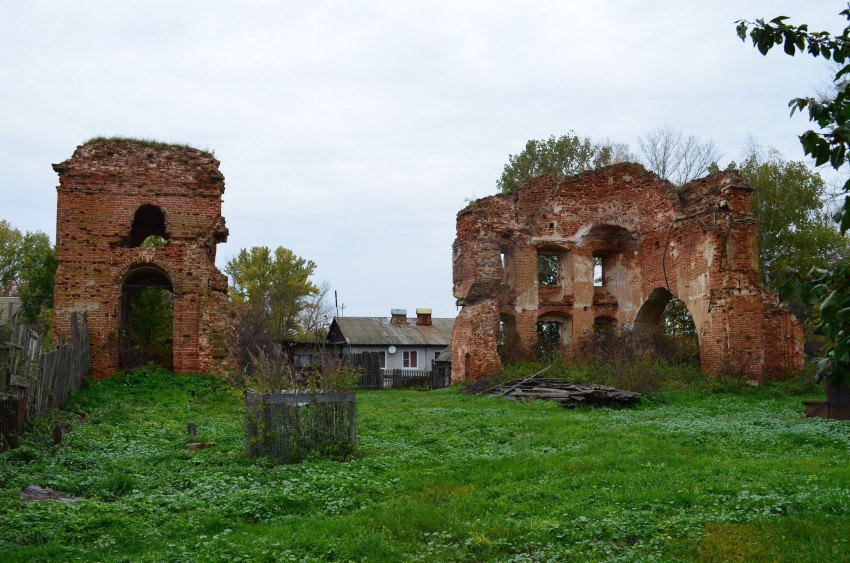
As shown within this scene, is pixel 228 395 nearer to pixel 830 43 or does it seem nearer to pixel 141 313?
pixel 141 313

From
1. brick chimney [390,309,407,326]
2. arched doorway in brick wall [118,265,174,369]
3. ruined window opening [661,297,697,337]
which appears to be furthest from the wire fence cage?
brick chimney [390,309,407,326]

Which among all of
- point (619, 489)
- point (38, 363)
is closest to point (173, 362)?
point (38, 363)

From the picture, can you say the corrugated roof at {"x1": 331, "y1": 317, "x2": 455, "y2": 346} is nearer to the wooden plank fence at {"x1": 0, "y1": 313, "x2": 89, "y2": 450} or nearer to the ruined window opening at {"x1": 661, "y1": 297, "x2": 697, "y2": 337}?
the ruined window opening at {"x1": 661, "y1": 297, "x2": 697, "y2": 337}

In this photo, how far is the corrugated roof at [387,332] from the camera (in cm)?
4078

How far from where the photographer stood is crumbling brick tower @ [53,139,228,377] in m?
19.6

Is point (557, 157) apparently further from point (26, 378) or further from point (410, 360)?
point (26, 378)

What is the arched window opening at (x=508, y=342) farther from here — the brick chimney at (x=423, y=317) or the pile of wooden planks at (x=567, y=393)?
the brick chimney at (x=423, y=317)

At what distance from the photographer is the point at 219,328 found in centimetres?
1998

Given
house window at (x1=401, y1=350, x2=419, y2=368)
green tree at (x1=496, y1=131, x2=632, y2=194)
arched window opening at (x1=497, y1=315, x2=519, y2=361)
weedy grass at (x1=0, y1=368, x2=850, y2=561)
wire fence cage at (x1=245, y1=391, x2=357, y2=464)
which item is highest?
green tree at (x1=496, y1=131, x2=632, y2=194)

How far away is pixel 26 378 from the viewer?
1074 cm

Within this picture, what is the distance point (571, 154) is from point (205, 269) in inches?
1029

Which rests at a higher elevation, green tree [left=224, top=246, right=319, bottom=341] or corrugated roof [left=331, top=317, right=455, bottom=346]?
green tree [left=224, top=246, right=319, bottom=341]

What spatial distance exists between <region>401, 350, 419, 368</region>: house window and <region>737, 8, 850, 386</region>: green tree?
125ft

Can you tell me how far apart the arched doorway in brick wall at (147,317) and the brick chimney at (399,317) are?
21255mm
